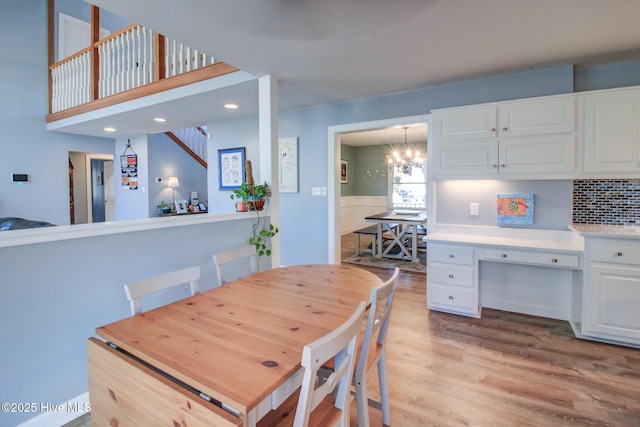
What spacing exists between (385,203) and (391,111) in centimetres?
516

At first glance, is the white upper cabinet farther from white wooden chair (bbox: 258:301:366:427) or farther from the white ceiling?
white wooden chair (bbox: 258:301:366:427)

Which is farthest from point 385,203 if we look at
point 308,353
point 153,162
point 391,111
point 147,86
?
point 308,353

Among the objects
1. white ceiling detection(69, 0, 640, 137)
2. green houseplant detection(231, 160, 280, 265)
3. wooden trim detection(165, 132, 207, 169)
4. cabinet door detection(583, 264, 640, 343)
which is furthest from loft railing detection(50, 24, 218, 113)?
cabinet door detection(583, 264, 640, 343)

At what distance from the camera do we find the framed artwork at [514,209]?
3.02 metres

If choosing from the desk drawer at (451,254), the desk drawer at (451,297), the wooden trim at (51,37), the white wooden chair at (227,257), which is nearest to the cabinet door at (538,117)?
the desk drawer at (451,254)

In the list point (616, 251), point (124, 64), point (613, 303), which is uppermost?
point (124, 64)

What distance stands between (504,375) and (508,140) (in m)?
2.00

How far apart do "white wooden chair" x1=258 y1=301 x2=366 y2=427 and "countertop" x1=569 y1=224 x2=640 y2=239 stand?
7.60ft

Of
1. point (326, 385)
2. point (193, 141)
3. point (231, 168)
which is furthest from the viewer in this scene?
point (193, 141)

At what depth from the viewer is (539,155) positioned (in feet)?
9.00

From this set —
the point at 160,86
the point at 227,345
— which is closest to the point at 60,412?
the point at 227,345

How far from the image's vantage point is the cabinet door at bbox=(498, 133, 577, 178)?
2.65 metres

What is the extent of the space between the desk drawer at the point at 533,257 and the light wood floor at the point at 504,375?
2.06 feet

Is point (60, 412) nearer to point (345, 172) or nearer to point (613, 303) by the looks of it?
point (613, 303)
